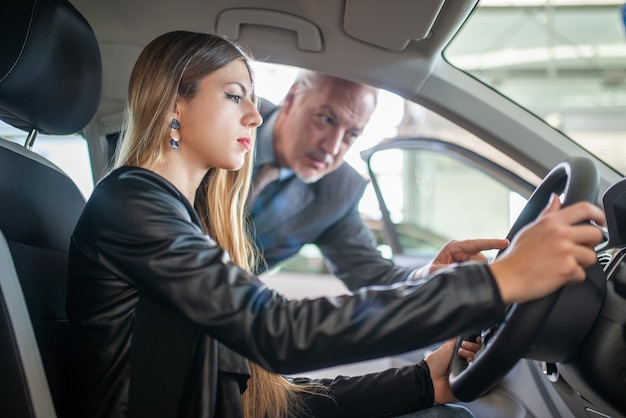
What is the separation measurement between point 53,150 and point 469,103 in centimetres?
139

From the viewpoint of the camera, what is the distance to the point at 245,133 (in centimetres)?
125

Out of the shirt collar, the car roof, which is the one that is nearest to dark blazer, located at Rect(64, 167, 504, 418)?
the car roof

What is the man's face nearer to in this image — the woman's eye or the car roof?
the car roof

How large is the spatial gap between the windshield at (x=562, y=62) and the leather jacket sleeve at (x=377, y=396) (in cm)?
746

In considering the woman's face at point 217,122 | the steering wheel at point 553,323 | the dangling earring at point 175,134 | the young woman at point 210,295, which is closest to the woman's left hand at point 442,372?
the young woman at point 210,295

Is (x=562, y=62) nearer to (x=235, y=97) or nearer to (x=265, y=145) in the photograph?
(x=265, y=145)

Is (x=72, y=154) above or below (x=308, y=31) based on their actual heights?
below

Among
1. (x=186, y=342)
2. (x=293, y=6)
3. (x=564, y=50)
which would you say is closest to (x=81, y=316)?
(x=186, y=342)

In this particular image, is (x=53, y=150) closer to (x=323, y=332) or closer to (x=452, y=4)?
(x=452, y=4)

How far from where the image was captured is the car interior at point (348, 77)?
985mm

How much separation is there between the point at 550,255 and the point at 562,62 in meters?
10.9

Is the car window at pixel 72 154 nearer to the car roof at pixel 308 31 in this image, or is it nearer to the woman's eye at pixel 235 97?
the car roof at pixel 308 31

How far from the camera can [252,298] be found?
3.05 ft

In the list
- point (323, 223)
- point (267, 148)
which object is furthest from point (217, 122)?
point (323, 223)
